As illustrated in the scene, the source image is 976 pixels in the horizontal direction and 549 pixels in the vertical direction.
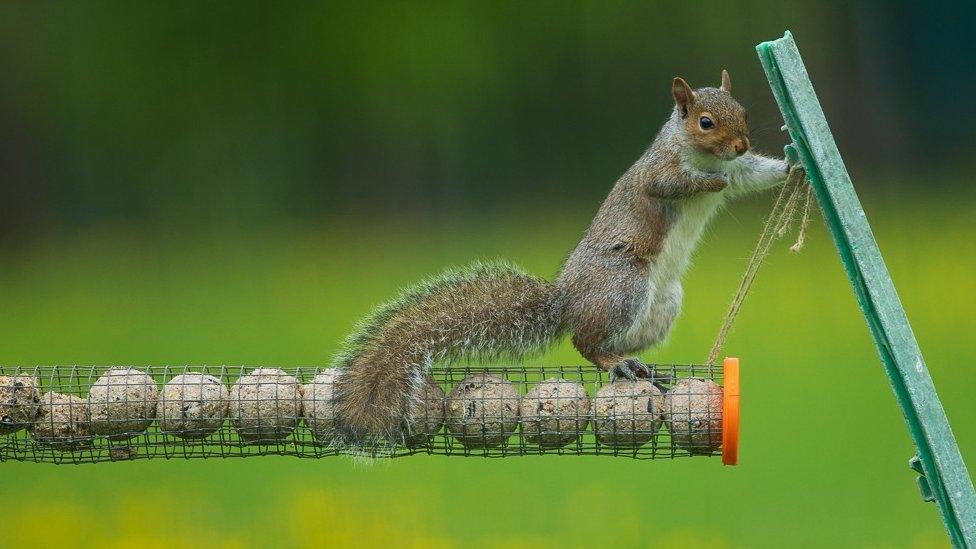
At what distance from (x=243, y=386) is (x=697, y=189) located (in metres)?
0.83

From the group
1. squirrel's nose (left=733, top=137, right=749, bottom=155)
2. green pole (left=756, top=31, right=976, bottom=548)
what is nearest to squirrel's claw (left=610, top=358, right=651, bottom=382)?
squirrel's nose (left=733, top=137, right=749, bottom=155)

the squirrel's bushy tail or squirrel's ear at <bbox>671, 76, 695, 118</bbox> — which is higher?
squirrel's ear at <bbox>671, 76, 695, 118</bbox>

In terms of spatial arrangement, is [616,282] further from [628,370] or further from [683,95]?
[683,95]

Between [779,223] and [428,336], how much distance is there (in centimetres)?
57

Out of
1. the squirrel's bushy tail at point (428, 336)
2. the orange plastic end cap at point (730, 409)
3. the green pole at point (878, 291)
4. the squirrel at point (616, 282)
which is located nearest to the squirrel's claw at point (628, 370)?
the squirrel at point (616, 282)

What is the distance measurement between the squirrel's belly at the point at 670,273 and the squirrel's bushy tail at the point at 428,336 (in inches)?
5.8

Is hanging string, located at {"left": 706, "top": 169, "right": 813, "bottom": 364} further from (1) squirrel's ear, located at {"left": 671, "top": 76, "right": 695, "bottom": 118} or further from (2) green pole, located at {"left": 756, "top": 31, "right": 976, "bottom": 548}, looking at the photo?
(1) squirrel's ear, located at {"left": 671, "top": 76, "right": 695, "bottom": 118}

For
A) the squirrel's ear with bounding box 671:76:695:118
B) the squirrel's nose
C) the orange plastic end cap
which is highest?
the squirrel's ear with bounding box 671:76:695:118

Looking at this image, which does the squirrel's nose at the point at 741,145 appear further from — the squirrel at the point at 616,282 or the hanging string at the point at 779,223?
the hanging string at the point at 779,223

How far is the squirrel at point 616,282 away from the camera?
1838 mm

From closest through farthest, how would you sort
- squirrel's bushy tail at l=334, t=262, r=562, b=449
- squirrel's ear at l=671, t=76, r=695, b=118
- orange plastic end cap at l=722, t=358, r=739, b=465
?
orange plastic end cap at l=722, t=358, r=739, b=465, squirrel's bushy tail at l=334, t=262, r=562, b=449, squirrel's ear at l=671, t=76, r=695, b=118

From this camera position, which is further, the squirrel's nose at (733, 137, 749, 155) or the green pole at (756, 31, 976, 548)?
the squirrel's nose at (733, 137, 749, 155)

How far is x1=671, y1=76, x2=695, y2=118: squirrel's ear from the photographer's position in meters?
1.95

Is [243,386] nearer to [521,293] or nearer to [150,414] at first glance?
[150,414]
